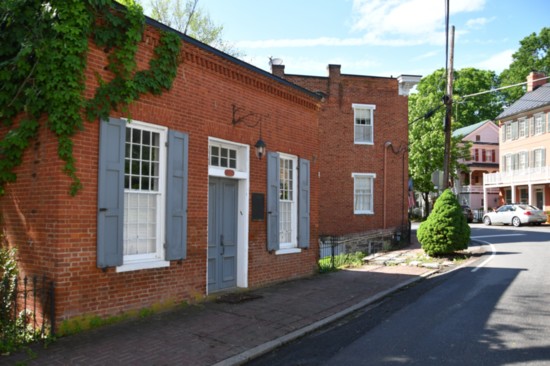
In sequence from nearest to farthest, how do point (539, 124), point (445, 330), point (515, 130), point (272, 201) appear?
1. point (445, 330)
2. point (272, 201)
3. point (539, 124)
4. point (515, 130)

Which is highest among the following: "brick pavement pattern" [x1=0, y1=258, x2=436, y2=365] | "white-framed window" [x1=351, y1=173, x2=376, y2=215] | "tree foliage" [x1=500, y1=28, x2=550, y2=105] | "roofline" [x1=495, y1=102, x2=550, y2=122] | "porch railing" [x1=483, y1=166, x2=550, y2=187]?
"tree foliage" [x1=500, y1=28, x2=550, y2=105]

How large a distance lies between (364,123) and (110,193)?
57.5ft

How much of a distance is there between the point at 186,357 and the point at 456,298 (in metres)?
5.66

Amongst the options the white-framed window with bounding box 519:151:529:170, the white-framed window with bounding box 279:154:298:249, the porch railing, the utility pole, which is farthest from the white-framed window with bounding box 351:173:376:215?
the white-framed window with bounding box 519:151:529:170

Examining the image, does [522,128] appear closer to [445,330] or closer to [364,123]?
[364,123]

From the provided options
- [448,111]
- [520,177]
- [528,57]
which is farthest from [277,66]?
[528,57]

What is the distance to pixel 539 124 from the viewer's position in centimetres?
3706

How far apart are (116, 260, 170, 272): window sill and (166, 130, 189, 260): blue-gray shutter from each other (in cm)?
13

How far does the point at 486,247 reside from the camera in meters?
18.0

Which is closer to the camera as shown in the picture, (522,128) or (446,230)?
(446,230)

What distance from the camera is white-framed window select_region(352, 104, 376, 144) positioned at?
22.4 meters

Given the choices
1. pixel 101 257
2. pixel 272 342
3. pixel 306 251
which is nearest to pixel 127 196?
pixel 101 257

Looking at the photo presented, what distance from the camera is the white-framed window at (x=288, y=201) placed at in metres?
11.1

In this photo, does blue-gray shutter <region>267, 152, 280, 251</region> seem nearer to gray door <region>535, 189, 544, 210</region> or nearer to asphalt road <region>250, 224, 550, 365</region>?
asphalt road <region>250, 224, 550, 365</region>
